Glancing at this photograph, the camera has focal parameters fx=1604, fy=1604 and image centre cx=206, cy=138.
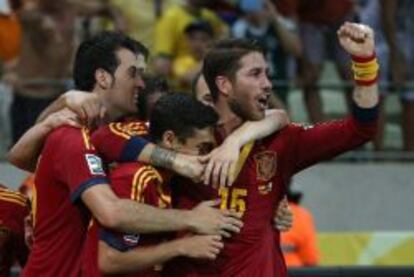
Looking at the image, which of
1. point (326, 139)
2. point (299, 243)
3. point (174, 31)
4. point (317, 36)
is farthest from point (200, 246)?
point (317, 36)

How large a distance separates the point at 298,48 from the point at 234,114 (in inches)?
203

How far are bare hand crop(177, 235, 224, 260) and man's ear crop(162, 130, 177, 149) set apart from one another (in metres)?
0.41

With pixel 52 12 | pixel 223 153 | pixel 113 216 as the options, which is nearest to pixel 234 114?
→ pixel 223 153

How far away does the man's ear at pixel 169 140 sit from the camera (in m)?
6.84

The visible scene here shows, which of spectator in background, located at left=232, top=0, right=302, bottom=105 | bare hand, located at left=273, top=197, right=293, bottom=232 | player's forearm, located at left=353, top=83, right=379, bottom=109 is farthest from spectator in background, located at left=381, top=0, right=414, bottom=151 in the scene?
player's forearm, located at left=353, top=83, right=379, bottom=109

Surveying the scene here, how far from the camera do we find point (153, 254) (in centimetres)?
667

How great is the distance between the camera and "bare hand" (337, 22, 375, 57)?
681cm

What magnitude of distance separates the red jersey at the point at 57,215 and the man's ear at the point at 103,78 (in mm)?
277

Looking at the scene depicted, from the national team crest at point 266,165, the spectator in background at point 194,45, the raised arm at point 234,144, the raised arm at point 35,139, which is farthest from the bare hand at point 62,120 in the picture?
the spectator in background at point 194,45

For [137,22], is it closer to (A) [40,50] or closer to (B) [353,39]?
(A) [40,50]

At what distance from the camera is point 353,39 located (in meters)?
6.83

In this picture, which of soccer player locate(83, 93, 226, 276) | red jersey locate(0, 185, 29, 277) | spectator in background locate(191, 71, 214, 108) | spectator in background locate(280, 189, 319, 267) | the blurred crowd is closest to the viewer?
soccer player locate(83, 93, 226, 276)

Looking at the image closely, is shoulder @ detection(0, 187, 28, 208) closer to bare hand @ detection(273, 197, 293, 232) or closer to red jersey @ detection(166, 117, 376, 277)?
red jersey @ detection(166, 117, 376, 277)

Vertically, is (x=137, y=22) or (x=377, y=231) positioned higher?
(x=137, y=22)
